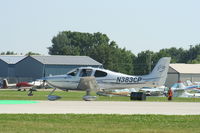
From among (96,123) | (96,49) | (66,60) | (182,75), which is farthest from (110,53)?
(96,123)

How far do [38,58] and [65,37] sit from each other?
69.7 m

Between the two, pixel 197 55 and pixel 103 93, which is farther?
pixel 197 55

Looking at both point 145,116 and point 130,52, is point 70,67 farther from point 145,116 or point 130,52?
point 145,116

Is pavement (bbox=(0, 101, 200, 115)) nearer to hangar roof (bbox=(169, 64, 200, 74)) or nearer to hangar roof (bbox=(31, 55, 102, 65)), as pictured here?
hangar roof (bbox=(31, 55, 102, 65))

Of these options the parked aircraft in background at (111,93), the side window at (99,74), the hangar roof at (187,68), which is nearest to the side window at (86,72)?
the side window at (99,74)

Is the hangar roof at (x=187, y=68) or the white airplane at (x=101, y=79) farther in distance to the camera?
the hangar roof at (x=187, y=68)

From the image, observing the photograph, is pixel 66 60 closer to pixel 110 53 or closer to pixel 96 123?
pixel 110 53

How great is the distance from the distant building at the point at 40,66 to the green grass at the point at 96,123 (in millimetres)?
89641

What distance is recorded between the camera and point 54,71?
119 metres

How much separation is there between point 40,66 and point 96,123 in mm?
96501

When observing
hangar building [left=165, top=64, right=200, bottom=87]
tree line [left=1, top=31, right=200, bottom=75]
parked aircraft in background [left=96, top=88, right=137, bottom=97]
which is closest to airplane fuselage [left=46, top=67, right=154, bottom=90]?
parked aircraft in background [left=96, top=88, right=137, bottom=97]

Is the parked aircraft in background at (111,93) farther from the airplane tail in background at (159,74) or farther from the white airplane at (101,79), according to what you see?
the airplane tail in background at (159,74)

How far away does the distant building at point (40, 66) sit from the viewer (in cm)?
11862

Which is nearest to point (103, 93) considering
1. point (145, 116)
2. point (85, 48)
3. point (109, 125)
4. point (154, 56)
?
point (145, 116)
